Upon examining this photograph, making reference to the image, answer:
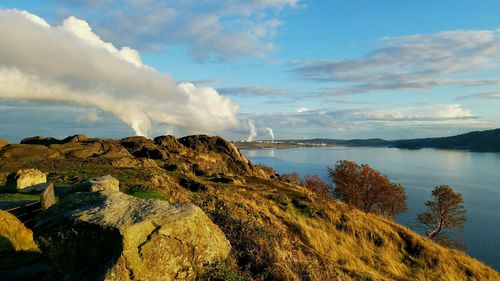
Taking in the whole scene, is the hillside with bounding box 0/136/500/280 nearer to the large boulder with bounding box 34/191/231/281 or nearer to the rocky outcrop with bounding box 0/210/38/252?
the large boulder with bounding box 34/191/231/281

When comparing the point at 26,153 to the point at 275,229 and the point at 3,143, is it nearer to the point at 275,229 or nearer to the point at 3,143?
the point at 3,143

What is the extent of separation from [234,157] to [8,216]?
208 feet

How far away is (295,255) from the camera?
12.2 meters

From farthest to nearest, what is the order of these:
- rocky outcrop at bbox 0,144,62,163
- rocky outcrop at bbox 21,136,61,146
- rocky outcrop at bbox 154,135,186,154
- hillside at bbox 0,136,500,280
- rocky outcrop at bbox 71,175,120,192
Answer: rocky outcrop at bbox 154,135,186,154
rocky outcrop at bbox 21,136,61,146
rocky outcrop at bbox 0,144,62,163
rocky outcrop at bbox 71,175,120,192
hillside at bbox 0,136,500,280

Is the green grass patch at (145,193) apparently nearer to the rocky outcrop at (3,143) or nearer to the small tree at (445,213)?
the rocky outcrop at (3,143)

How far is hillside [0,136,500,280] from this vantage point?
10.7 metres

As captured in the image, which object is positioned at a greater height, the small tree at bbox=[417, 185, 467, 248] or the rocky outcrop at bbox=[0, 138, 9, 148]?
the rocky outcrop at bbox=[0, 138, 9, 148]

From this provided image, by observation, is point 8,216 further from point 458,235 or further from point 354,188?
point 458,235

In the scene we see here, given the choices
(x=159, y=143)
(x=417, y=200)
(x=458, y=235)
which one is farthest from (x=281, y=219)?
(x=417, y=200)

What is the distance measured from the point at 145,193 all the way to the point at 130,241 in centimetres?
1043

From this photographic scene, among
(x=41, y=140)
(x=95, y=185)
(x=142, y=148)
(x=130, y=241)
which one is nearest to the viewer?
(x=130, y=241)

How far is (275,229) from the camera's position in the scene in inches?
645

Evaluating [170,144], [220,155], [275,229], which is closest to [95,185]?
[275,229]

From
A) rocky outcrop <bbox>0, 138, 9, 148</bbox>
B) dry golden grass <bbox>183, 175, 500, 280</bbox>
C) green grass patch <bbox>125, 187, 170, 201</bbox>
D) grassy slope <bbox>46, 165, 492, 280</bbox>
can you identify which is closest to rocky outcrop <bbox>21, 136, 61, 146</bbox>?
rocky outcrop <bbox>0, 138, 9, 148</bbox>
